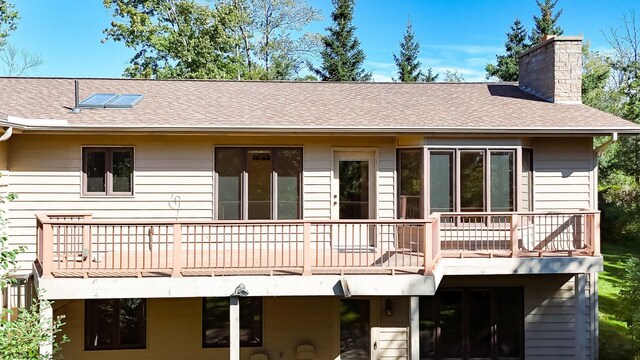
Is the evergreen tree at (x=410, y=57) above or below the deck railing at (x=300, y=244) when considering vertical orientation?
above

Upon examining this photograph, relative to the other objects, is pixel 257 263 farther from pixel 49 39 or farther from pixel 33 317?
pixel 49 39

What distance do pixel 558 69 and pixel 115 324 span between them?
11030 millimetres

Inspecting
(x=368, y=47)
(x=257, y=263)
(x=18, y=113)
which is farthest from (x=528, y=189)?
(x=368, y=47)

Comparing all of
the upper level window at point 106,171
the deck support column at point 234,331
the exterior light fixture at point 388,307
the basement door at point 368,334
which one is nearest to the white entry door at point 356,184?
the exterior light fixture at point 388,307

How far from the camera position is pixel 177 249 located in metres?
7.18

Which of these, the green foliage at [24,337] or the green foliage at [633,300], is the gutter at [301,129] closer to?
the green foliage at [633,300]

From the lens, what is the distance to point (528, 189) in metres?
9.87

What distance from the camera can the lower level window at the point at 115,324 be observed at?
948cm

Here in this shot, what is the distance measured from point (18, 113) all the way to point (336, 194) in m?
6.59

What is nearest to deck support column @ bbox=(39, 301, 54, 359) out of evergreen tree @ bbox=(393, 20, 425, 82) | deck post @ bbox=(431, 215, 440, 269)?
deck post @ bbox=(431, 215, 440, 269)

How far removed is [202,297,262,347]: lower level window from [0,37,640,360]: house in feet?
0.10

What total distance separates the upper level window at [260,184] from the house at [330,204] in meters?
0.03

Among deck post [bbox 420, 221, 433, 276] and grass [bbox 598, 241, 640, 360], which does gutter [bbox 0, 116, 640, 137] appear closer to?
deck post [bbox 420, 221, 433, 276]

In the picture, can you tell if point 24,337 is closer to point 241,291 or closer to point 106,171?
point 241,291
